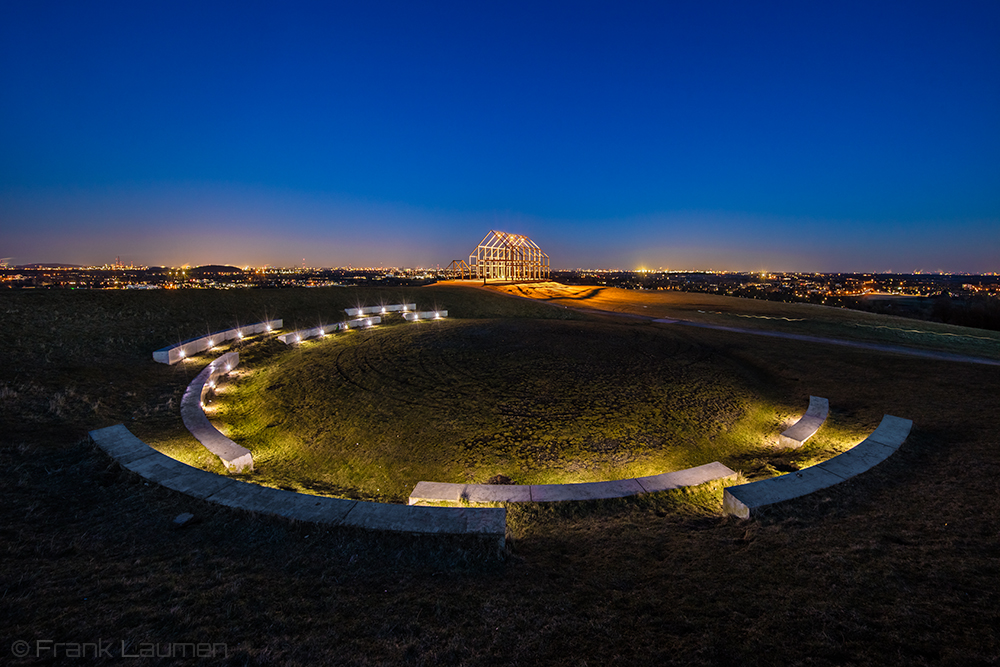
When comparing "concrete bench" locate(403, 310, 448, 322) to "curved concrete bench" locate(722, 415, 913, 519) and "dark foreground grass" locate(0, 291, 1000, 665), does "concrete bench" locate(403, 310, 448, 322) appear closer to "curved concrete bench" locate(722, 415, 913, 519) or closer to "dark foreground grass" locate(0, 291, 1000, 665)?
"dark foreground grass" locate(0, 291, 1000, 665)

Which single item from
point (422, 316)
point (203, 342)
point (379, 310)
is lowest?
point (203, 342)

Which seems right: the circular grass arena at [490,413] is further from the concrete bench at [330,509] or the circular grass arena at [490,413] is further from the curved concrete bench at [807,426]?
the concrete bench at [330,509]

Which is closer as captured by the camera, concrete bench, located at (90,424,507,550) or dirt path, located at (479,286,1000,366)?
concrete bench, located at (90,424,507,550)

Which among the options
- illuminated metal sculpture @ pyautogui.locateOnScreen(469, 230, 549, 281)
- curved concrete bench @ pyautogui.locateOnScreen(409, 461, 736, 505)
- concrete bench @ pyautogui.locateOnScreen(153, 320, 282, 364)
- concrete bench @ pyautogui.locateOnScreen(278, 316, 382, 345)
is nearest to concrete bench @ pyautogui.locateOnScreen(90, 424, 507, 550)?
curved concrete bench @ pyautogui.locateOnScreen(409, 461, 736, 505)

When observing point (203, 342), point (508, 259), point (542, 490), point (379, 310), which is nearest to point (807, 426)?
point (542, 490)

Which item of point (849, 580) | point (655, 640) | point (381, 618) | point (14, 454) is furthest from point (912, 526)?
point (14, 454)

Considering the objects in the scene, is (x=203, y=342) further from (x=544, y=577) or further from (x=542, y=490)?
(x=544, y=577)

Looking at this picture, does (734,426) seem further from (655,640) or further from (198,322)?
(198,322)
